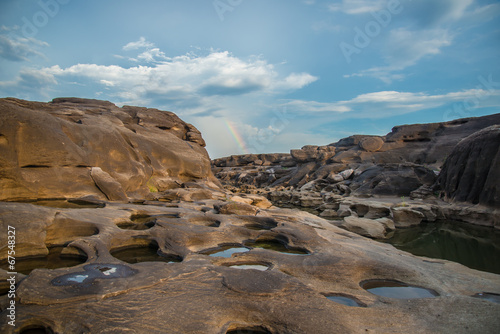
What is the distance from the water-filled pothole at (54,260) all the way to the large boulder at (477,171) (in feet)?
48.6

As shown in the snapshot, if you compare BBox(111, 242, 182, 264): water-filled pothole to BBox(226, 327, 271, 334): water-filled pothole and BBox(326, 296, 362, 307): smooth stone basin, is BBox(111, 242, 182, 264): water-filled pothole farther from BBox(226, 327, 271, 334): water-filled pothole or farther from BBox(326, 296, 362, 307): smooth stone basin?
BBox(326, 296, 362, 307): smooth stone basin

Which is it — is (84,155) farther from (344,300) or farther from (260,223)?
(344,300)

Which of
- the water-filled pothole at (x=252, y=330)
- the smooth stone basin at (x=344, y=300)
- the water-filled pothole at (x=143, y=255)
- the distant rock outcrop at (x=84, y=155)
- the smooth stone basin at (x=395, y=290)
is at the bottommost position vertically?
the smooth stone basin at (x=395, y=290)

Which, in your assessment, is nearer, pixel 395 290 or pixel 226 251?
pixel 395 290

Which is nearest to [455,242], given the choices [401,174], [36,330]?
[401,174]

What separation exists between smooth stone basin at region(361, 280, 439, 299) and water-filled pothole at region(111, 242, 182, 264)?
3.21 meters

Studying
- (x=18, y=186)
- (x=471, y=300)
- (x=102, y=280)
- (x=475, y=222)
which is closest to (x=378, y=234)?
A: (x=475, y=222)

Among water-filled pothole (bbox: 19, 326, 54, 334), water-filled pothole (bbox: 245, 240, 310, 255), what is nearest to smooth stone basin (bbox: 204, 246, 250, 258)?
water-filled pothole (bbox: 245, 240, 310, 255)

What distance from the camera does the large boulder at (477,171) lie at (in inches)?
483

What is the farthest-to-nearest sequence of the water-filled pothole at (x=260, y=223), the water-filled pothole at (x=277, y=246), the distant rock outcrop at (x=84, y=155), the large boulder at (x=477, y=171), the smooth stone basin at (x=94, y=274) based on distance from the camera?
the large boulder at (x=477, y=171)
the distant rock outcrop at (x=84, y=155)
the water-filled pothole at (x=260, y=223)
the water-filled pothole at (x=277, y=246)
the smooth stone basin at (x=94, y=274)

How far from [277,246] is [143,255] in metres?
2.89

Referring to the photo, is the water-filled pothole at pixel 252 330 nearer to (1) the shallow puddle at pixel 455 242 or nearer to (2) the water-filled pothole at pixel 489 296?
(2) the water-filled pothole at pixel 489 296

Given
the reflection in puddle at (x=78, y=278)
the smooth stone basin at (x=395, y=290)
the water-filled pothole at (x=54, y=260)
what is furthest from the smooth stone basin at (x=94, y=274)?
the smooth stone basin at (x=395, y=290)

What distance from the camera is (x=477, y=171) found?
13555 mm
